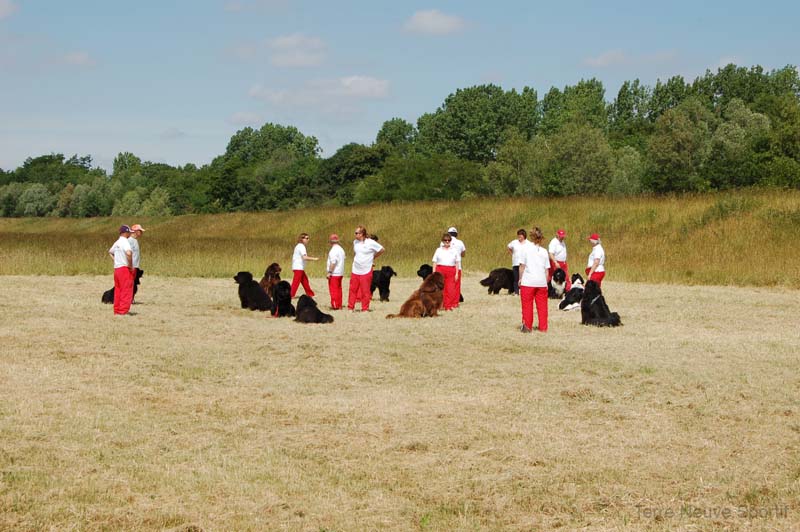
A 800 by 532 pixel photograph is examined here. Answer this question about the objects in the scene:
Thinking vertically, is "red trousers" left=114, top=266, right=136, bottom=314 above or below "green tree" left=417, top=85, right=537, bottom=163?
below

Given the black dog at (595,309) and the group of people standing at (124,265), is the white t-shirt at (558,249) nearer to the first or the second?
the black dog at (595,309)

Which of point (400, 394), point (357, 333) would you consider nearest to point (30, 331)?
point (357, 333)

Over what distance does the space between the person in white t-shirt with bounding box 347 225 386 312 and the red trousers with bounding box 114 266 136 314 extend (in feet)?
13.3

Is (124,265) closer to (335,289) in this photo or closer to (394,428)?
(335,289)

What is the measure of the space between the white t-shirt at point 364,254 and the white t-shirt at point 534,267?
11.7ft

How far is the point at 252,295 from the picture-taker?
17.9m

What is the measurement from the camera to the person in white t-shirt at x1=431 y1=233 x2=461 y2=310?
1700 centimetres

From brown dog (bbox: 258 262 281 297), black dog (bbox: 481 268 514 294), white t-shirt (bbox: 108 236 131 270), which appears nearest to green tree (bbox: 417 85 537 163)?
black dog (bbox: 481 268 514 294)

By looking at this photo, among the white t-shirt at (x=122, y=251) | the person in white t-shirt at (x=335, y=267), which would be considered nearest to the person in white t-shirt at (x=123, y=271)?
the white t-shirt at (x=122, y=251)

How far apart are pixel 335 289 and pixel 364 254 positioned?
1098mm

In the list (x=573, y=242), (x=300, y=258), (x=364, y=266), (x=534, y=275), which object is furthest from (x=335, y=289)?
(x=573, y=242)

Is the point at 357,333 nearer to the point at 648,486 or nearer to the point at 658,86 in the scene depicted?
the point at 648,486

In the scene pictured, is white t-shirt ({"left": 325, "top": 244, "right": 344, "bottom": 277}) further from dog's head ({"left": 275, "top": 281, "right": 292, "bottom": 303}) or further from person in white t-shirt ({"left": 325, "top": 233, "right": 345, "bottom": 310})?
dog's head ({"left": 275, "top": 281, "right": 292, "bottom": 303})

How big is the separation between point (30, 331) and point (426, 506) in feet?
30.5
